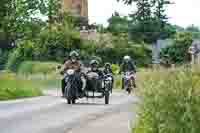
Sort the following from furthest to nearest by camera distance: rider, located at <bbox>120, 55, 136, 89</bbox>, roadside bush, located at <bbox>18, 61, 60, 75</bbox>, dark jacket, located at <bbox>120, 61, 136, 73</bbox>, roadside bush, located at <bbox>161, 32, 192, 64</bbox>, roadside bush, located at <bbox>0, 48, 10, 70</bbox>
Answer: roadside bush, located at <bbox>0, 48, 10, 70</bbox> → roadside bush, located at <bbox>161, 32, 192, 64</bbox> → roadside bush, located at <bbox>18, 61, 60, 75</bbox> → dark jacket, located at <bbox>120, 61, 136, 73</bbox> → rider, located at <bbox>120, 55, 136, 89</bbox>

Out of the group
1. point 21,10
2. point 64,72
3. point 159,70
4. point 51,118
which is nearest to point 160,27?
point 21,10

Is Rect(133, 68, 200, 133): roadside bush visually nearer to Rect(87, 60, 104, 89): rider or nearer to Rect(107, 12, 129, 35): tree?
Rect(87, 60, 104, 89): rider

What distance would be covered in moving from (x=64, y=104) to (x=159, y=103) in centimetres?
1352

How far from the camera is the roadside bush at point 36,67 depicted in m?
55.6

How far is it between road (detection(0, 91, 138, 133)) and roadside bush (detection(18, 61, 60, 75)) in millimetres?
33421

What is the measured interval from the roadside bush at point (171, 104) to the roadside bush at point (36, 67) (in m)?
45.3

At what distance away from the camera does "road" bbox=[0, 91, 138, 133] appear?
47.8ft

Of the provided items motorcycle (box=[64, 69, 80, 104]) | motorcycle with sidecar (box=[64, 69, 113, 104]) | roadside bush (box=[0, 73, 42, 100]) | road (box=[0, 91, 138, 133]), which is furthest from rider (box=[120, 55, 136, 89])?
road (box=[0, 91, 138, 133])

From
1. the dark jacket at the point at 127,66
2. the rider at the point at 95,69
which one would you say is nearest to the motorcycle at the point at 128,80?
the dark jacket at the point at 127,66

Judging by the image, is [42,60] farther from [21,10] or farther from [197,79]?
[197,79]

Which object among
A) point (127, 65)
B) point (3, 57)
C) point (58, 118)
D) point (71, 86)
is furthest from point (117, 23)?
point (58, 118)

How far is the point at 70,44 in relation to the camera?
61469 mm

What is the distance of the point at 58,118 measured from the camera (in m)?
17.2

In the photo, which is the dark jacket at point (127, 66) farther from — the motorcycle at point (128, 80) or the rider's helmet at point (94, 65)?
the rider's helmet at point (94, 65)
